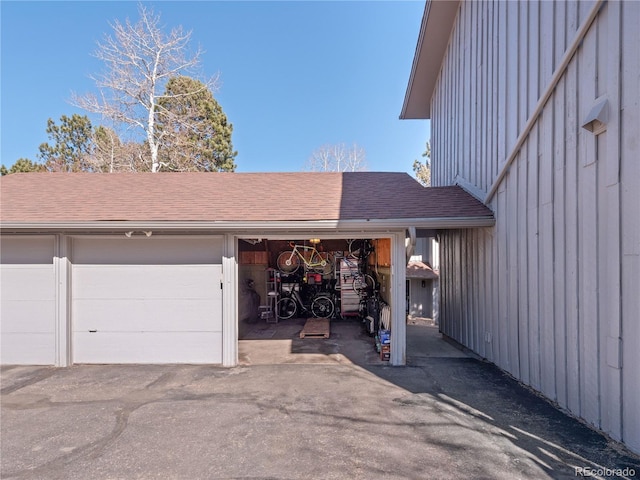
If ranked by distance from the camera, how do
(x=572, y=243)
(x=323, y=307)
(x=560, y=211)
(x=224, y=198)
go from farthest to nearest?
(x=323, y=307) < (x=224, y=198) < (x=560, y=211) < (x=572, y=243)

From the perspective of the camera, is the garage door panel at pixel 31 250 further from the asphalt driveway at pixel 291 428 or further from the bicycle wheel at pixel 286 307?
the bicycle wheel at pixel 286 307

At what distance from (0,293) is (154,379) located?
11.3 ft

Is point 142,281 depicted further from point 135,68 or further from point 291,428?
point 135,68

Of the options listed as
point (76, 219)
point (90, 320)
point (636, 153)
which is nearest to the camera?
point (636, 153)

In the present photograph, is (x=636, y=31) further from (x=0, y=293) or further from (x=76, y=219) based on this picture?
(x=0, y=293)

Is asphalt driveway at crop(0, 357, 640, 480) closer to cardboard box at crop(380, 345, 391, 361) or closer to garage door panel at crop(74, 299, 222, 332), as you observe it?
cardboard box at crop(380, 345, 391, 361)

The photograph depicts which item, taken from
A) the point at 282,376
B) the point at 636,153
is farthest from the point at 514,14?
the point at 282,376

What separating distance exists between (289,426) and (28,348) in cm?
523

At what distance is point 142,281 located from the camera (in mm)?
5445

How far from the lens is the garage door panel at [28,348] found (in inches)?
210

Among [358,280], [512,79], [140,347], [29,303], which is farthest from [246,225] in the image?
[358,280]

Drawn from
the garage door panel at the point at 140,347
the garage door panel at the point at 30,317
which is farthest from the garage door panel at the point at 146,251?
the garage door panel at the point at 140,347

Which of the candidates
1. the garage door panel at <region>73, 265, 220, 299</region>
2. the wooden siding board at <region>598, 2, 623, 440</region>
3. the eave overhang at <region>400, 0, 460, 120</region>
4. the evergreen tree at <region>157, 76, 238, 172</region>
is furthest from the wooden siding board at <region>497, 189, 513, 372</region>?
the evergreen tree at <region>157, 76, 238, 172</region>

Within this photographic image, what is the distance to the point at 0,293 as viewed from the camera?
5430 millimetres
